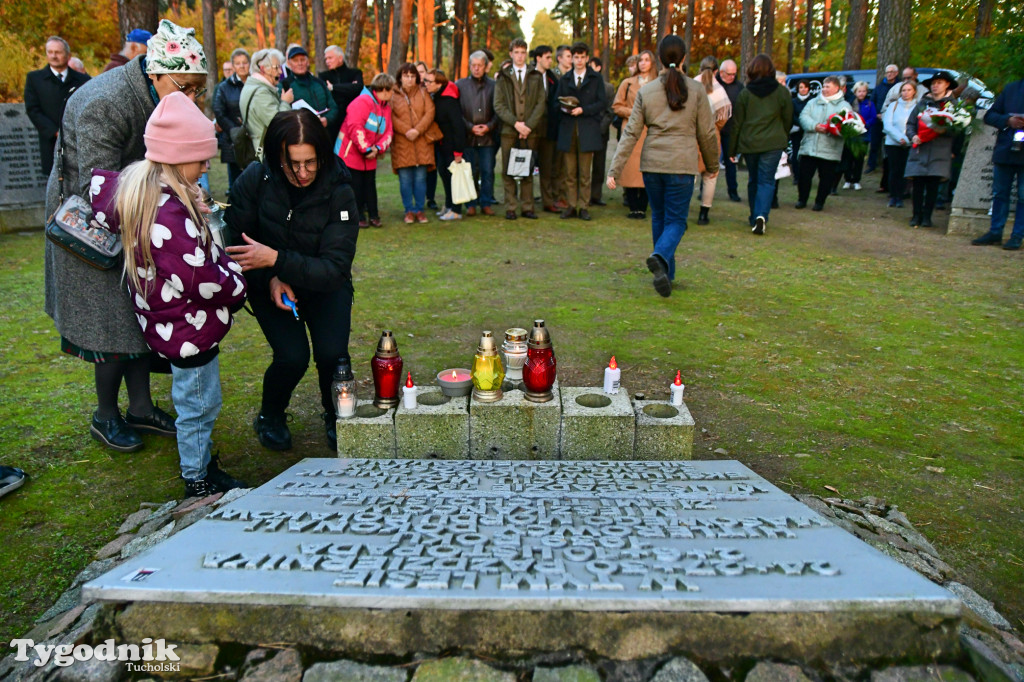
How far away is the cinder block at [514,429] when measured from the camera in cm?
344

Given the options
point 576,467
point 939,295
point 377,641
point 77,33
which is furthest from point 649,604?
point 77,33

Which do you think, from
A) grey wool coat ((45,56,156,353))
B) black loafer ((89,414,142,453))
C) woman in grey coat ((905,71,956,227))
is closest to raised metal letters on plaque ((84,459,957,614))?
grey wool coat ((45,56,156,353))

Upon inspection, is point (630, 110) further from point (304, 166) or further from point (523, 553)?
point (523, 553)

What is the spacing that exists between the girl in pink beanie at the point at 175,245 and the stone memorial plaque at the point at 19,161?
8.04 meters

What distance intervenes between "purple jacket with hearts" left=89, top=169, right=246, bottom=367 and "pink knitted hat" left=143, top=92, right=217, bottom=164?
147 mm

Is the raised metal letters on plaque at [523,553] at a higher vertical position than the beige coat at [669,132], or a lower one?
lower

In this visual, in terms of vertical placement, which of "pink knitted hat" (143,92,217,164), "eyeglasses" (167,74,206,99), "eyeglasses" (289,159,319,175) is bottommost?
"eyeglasses" (289,159,319,175)

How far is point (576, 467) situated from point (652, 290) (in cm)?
398

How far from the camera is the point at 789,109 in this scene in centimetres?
934

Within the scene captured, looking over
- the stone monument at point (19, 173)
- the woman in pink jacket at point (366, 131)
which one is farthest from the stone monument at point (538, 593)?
the stone monument at point (19, 173)

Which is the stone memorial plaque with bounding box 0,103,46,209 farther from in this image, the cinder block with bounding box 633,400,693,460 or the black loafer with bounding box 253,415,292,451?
the cinder block with bounding box 633,400,693,460

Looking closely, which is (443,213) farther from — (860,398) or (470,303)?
(860,398)

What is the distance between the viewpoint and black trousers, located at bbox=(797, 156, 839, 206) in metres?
11.0

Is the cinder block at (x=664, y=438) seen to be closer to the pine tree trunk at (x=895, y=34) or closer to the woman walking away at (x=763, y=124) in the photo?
the woman walking away at (x=763, y=124)
